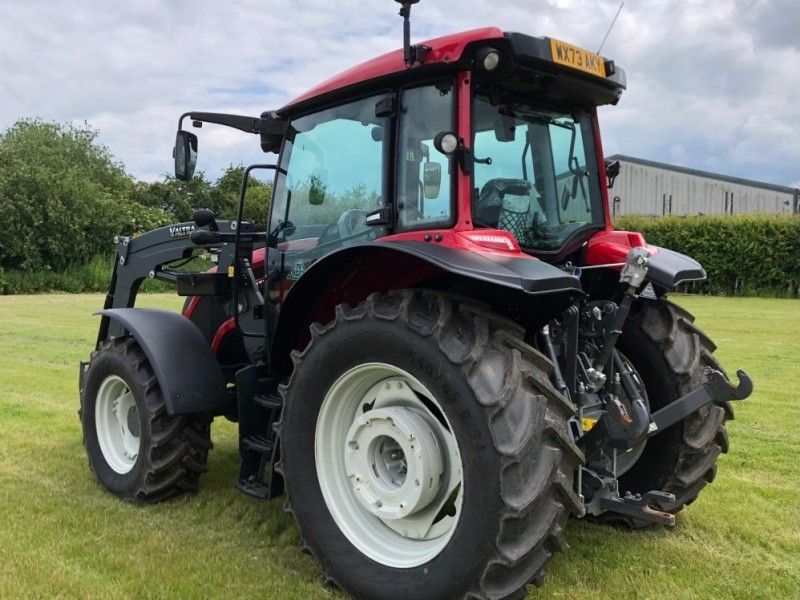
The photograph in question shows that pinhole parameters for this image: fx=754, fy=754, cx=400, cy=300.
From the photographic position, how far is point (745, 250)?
23688 mm

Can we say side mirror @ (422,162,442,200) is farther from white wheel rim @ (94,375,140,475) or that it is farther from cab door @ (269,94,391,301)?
white wheel rim @ (94,375,140,475)

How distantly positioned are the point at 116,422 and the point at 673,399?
330 cm

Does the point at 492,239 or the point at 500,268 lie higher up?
the point at 492,239

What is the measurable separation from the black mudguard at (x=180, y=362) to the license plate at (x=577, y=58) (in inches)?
100

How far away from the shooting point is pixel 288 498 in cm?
338

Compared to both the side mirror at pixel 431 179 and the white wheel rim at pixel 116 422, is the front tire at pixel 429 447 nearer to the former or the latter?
the side mirror at pixel 431 179

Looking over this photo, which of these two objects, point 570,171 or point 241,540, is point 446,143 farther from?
point 241,540

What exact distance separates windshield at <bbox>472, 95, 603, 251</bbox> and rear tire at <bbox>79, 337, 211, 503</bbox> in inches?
84.6

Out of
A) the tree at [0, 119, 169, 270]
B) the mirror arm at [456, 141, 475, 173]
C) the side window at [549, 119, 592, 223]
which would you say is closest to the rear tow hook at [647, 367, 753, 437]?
the side window at [549, 119, 592, 223]

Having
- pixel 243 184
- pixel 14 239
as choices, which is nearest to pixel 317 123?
pixel 243 184

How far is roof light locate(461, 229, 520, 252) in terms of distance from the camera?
3.03 m

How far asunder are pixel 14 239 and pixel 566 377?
93.4 feet

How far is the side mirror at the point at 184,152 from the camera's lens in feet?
13.8

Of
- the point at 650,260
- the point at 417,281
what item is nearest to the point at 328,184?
the point at 417,281
